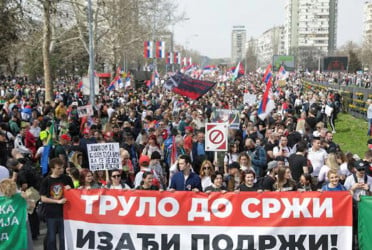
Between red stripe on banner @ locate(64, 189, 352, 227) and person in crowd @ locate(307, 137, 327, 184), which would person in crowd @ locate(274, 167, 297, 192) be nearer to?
red stripe on banner @ locate(64, 189, 352, 227)

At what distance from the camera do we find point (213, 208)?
6.27 m

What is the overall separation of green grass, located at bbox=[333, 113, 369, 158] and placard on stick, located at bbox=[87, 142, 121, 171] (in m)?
10.6

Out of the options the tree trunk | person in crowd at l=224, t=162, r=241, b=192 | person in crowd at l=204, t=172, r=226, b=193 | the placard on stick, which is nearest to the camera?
person in crowd at l=204, t=172, r=226, b=193

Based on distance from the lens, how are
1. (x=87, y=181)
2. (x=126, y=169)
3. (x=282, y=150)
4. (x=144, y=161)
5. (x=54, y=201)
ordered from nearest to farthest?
(x=54, y=201) → (x=87, y=181) → (x=144, y=161) → (x=126, y=169) → (x=282, y=150)

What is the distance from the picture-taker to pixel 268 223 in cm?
619

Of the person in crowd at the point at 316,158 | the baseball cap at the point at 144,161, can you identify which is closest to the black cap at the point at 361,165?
the person in crowd at the point at 316,158

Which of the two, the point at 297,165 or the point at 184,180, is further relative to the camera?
the point at 297,165

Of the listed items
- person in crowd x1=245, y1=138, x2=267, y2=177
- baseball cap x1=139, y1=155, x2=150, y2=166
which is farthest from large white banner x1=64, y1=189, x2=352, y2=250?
person in crowd x1=245, y1=138, x2=267, y2=177

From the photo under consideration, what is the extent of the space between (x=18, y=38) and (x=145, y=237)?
19674 mm

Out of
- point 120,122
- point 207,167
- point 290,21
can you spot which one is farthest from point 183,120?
point 290,21

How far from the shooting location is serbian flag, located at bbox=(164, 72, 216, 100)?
17.6 metres

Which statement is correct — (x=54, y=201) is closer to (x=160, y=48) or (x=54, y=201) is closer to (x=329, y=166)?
(x=329, y=166)

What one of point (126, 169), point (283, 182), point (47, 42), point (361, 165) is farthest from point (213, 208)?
point (47, 42)

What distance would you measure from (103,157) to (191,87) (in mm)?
10214
